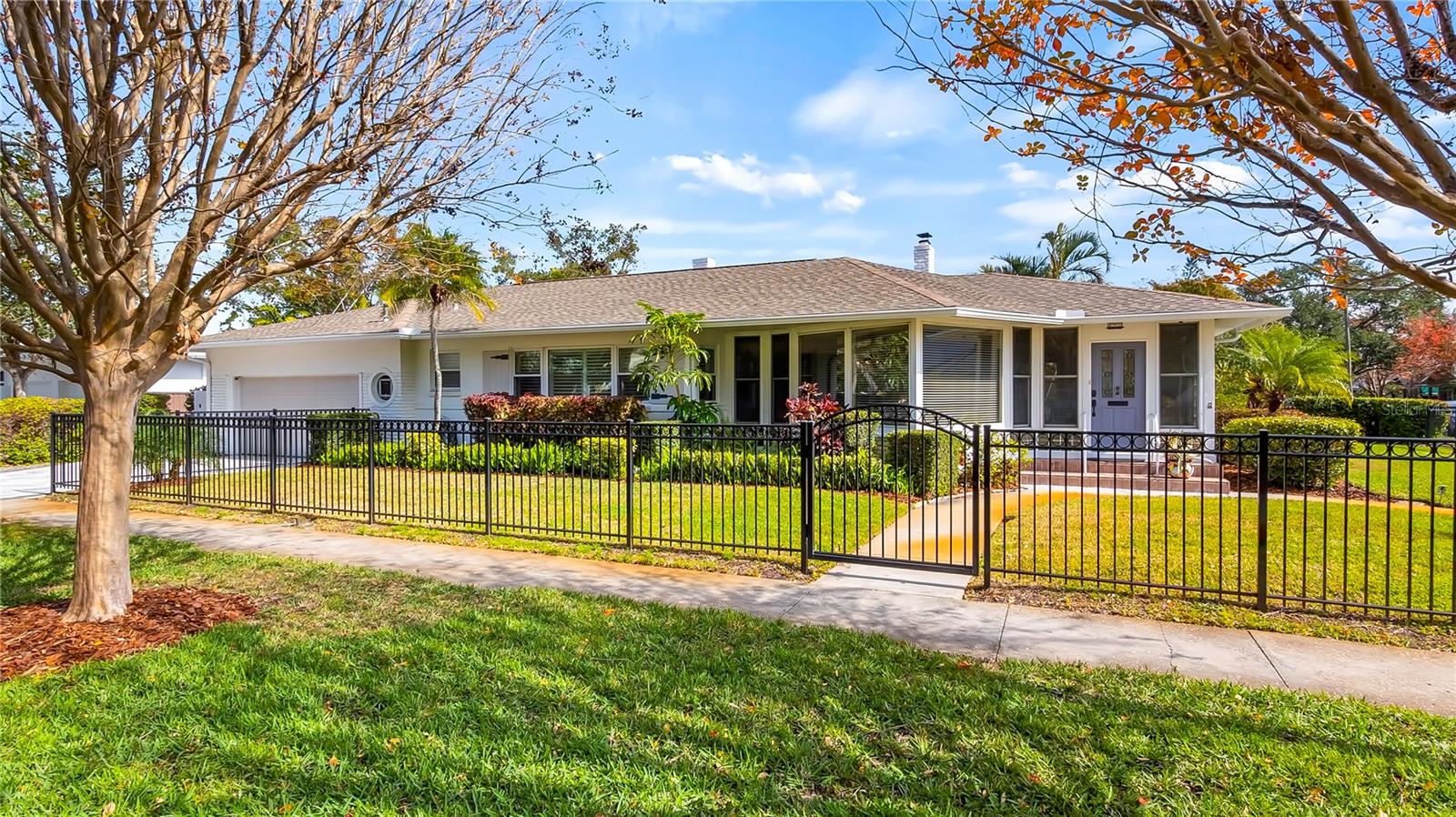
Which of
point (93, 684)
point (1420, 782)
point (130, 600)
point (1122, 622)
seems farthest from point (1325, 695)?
point (130, 600)

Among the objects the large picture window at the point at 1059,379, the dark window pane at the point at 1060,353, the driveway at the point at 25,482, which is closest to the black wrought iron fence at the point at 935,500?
the driveway at the point at 25,482

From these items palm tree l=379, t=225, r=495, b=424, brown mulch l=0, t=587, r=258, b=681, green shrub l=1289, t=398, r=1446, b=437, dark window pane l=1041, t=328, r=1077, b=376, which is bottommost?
brown mulch l=0, t=587, r=258, b=681

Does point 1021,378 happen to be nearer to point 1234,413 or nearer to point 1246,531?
point 1246,531

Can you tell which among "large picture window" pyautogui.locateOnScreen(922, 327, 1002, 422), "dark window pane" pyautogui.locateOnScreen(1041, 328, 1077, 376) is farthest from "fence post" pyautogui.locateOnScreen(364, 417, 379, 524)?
"dark window pane" pyautogui.locateOnScreen(1041, 328, 1077, 376)

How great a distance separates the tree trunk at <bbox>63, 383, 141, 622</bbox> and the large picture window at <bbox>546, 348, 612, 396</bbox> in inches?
464

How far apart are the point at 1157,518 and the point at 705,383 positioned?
26.8ft

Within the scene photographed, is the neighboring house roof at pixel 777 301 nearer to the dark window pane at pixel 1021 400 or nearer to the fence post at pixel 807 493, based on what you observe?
the dark window pane at pixel 1021 400

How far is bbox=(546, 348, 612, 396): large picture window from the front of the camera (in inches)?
674

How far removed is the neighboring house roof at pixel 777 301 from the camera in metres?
13.4

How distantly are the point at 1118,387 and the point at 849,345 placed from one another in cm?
537

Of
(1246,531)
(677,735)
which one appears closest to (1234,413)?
(1246,531)

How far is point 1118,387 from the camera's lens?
14391 millimetres

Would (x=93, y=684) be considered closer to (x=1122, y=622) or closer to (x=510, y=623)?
(x=510, y=623)

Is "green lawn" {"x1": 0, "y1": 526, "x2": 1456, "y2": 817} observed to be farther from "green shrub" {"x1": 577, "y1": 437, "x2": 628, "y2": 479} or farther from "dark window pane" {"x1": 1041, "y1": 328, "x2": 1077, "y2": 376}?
"dark window pane" {"x1": 1041, "y1": 328, "x2": 1077, "y2": 376}
